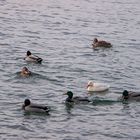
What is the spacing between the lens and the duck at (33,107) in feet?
108

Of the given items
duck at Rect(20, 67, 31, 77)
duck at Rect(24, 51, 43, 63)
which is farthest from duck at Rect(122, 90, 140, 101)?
duck at Rect(24, 51, 43, 63)

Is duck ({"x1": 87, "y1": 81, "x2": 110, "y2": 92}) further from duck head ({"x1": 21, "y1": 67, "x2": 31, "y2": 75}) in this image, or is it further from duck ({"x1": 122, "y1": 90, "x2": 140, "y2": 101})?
duck head ({"x1": 21, "y1": 67, "x2": 31, "y2": 75})

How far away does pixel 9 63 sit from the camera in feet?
136

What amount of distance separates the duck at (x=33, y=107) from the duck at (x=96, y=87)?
4.57 meters

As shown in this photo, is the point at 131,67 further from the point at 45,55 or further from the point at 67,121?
the point at 67,121

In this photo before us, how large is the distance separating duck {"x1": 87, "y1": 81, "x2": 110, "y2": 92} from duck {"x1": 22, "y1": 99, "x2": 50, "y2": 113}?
180 inches

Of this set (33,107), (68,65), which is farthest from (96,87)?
(68,65)

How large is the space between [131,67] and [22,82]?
7.64 m

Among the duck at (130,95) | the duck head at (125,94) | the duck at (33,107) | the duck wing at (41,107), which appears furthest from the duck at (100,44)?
the duck wing at (41,107)

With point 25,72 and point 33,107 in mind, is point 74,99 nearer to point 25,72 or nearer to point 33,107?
point 33,107

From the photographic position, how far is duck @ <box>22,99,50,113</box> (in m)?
33.0

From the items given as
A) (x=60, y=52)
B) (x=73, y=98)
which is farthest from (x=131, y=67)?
Answer: (x=73, y=98)

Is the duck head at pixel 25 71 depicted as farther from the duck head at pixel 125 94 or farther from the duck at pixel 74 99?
the duck head at pixel 125 94

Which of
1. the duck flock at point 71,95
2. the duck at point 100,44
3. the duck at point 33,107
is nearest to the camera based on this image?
the duck at point 33,107
